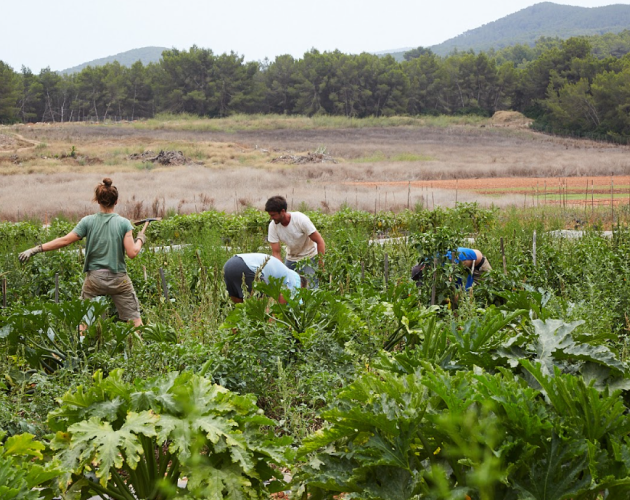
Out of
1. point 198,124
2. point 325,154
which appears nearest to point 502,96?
point 198,124

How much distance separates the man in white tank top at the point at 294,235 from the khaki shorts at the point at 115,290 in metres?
1.46

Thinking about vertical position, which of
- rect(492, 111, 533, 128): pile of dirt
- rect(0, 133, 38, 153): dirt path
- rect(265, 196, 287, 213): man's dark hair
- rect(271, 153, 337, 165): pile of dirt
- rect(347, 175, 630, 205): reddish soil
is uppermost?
rect(492, 111, 533, 128): pile of dirt

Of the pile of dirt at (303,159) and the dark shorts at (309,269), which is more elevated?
the pile of dirt at (303,159)

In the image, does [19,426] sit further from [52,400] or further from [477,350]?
[477,350]

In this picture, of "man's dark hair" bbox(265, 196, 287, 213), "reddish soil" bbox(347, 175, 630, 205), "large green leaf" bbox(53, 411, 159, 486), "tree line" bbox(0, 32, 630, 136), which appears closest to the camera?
"large green leaf" bbox(53, 411, 159, 486)

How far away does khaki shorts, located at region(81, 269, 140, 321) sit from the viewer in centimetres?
531

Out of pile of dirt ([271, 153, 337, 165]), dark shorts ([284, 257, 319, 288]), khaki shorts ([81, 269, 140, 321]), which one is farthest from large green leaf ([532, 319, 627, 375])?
pile of dirt ([271, 153, 337, 165])

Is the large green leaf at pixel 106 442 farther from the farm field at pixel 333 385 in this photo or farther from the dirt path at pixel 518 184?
the dirt path at pixel 518 184

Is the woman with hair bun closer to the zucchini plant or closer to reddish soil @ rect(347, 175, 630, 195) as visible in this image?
the zucchini plant

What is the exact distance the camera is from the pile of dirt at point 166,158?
3288 cm

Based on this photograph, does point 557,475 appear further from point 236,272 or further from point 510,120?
point 510,120

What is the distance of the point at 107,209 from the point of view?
5.32 metres

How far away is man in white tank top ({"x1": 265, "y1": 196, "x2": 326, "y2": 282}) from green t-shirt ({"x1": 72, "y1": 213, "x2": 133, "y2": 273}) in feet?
4.59

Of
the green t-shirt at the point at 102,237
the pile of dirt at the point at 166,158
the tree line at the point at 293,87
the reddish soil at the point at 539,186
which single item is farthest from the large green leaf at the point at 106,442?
the tree line at the point at 293,87
